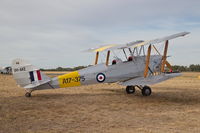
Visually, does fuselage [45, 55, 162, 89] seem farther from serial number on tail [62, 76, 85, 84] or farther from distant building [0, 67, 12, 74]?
distant building [0, 67, 12, 74]

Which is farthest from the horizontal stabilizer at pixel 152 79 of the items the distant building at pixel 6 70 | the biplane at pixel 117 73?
the distant building at pixel 6 70

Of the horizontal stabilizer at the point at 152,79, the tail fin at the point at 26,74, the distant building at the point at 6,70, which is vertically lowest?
the horizontal stabilizer at the point at 152,79

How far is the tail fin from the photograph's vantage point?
1052cm

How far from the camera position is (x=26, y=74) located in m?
10.7

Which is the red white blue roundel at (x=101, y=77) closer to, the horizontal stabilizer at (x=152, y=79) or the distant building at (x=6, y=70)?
the horizontal stabilizer at (x=152, y=79)

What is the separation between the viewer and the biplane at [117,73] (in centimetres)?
1060

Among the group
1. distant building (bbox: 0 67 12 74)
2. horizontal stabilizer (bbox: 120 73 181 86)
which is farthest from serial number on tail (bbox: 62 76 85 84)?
distant building (bbox: 0 67 12 74)

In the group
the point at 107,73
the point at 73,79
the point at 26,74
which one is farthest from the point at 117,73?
the point at 26,74


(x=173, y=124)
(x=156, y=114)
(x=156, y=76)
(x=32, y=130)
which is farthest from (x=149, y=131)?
(x=156, y=76)

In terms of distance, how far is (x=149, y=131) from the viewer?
16.7 ft

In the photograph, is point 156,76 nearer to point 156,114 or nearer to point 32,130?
point 156,114

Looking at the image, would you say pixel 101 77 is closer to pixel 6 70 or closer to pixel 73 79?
pixel 73 79

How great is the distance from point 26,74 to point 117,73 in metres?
4.77

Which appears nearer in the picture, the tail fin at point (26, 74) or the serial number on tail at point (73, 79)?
the tail fin at point (26, 74)
